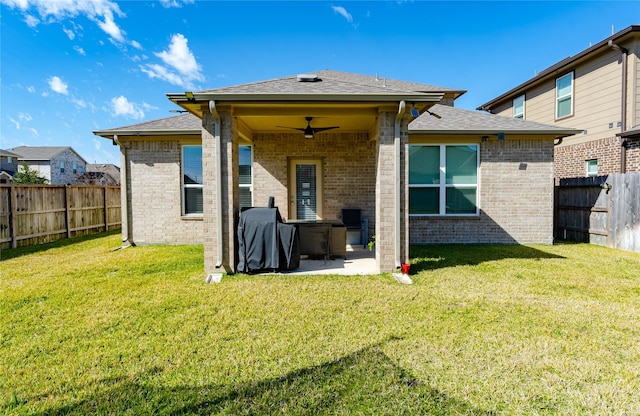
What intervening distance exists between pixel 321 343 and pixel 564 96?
531 inches

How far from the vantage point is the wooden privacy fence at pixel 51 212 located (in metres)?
8.35

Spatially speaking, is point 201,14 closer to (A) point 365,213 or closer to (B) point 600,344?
(A) point 365,213

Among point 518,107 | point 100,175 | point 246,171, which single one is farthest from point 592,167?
point 100,175

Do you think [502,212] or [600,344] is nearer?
[600,344]

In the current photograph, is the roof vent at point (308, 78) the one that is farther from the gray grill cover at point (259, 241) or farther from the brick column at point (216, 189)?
the gray grill cover at point (259, 241)

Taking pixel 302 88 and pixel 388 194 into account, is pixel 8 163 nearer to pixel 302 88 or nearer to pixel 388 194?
pixel 302 88

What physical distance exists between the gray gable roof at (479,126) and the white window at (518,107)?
6293mm

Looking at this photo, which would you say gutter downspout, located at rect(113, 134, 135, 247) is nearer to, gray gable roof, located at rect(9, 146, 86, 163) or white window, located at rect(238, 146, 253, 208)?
white window, located at rect(238, 146, 253, 208)

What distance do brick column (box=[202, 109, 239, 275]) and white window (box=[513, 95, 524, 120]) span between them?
45.0ft

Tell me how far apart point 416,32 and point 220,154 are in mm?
12253

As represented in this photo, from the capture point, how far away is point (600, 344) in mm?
3145

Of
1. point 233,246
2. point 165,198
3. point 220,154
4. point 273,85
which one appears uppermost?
point 273,85

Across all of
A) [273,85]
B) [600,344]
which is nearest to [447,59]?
[273,85]

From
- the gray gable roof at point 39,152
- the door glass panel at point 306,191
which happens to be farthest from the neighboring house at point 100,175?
the door glass panel at point 306,191
